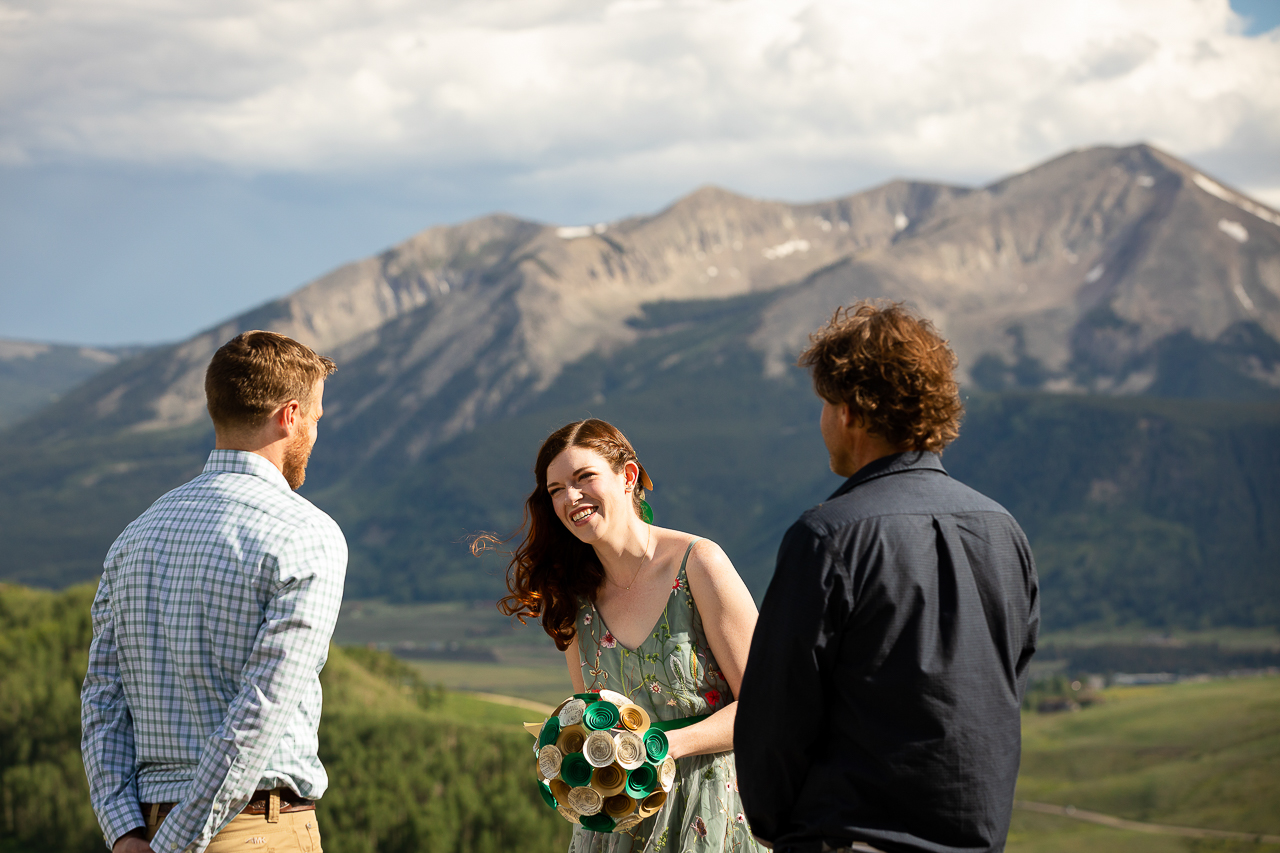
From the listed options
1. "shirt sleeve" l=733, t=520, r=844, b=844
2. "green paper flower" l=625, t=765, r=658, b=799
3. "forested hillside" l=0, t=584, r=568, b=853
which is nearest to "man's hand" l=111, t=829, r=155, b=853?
"green paper flower" l=625, t=765, r=658, b=799

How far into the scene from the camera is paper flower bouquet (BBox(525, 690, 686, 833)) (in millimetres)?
4625

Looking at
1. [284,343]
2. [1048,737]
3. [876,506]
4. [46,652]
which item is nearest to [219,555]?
[284,343]

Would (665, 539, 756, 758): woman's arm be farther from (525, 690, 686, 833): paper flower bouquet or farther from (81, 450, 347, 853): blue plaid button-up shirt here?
(81, 450, 347, 853): blue plaid button-up shirt

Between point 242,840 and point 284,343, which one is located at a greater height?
point 284,343

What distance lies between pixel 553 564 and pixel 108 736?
1925mm

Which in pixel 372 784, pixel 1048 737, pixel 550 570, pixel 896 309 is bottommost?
pixel 1048 737

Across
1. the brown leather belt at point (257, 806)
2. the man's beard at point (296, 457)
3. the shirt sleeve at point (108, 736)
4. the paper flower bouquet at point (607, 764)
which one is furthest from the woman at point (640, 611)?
the shirt sleeve at point (108, 736)

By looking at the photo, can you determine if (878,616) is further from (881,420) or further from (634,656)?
(634,656)

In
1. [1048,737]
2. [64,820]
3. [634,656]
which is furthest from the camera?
[1048,737]

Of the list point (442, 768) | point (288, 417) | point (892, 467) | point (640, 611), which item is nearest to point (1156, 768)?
point (442, 768)

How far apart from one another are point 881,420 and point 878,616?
0.62 metres

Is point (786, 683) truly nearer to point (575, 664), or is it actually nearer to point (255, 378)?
point (575, 664)

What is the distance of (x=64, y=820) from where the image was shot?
6594cm

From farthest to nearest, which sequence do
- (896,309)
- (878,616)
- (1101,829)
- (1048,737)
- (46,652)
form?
(1048,737), (1101,829), (46,652), (896,309), (878,616)
